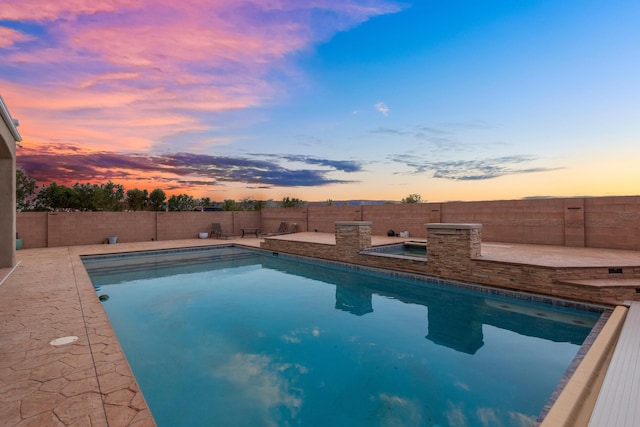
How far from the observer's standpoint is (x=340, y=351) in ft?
14.8

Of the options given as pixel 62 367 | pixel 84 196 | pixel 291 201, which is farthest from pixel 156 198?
pixel 62 367

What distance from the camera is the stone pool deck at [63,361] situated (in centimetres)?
244

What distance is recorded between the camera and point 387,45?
453 inches

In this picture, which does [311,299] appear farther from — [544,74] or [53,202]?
[53,202]

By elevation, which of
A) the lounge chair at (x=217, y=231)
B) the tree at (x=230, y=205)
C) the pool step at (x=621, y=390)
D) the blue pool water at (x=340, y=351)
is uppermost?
the tree at (x=230, y=205)

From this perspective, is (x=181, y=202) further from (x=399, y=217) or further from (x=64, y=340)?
(x=64, y=340)

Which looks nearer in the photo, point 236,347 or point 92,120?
point 236,347

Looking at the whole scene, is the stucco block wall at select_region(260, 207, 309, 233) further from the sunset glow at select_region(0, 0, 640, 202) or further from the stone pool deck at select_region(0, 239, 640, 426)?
the stone pool deck at select_region(0, 239, 640, 426)

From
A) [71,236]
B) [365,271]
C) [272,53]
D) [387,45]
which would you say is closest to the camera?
[365,271]

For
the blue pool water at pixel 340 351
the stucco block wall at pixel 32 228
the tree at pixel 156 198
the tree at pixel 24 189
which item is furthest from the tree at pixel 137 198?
the blue pool water at pixel 340 351

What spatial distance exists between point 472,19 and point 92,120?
1339cm

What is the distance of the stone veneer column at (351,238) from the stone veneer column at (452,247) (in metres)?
2.30

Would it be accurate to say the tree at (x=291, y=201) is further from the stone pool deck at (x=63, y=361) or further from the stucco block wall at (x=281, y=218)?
the stone pool deck at (x=63, y=361)

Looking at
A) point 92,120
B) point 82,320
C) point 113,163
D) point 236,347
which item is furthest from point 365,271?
point 113,163
